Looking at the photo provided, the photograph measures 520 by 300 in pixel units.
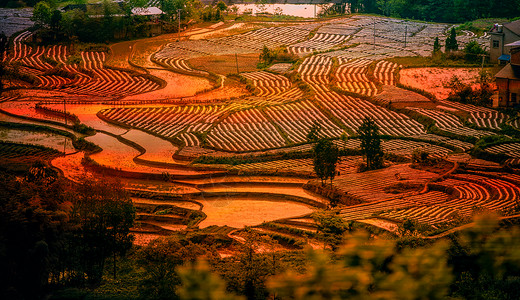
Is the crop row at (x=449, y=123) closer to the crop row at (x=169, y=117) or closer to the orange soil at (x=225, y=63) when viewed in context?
the crop row at (x=169, y=117)

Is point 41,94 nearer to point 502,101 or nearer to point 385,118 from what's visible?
point 385,118

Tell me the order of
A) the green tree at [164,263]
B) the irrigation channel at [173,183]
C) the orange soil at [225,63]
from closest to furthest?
the green tree at [164,263] < the irrigation channel at [173,183] < the orange soil at [225,63]

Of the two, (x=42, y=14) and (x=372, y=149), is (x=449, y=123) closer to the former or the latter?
(x=372, y=149)

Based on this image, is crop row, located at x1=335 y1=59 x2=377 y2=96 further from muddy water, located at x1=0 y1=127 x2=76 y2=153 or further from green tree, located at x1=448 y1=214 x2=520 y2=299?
green tree, located at x1=448 y1=214 x2=520 y2=299

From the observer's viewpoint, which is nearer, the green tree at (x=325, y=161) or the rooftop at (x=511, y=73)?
the green tree at (x=325, y=161)

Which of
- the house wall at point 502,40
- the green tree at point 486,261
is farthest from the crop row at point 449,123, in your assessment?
the green tree at point 486,261
